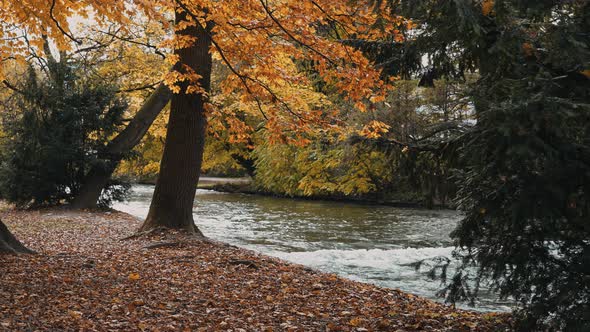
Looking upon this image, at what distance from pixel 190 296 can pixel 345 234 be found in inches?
366

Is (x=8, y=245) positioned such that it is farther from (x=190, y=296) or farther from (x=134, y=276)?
(x=190, y=296)

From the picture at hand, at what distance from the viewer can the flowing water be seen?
10.4 meters

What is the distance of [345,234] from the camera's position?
15.5m

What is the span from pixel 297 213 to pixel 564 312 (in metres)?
17.4

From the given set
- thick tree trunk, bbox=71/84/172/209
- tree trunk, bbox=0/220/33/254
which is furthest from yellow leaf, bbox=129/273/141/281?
thick tree trunk, bbox=71/84/172/209

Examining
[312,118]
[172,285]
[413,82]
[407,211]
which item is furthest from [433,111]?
[172,285]

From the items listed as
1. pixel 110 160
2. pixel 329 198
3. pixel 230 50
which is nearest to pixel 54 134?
pixel 110 160

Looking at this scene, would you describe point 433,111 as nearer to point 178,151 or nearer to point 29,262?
point 178,151

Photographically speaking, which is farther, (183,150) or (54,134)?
(54,134)

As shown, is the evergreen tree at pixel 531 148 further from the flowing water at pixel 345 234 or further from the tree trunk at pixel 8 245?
the tree trunk at pixel 8 245

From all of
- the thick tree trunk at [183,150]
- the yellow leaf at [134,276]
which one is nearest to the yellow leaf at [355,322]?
the yellow leaf at [134,276]

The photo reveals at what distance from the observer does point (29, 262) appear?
7488mm

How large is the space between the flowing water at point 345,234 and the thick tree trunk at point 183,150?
92.7 inches

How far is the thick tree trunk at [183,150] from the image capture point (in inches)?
424
